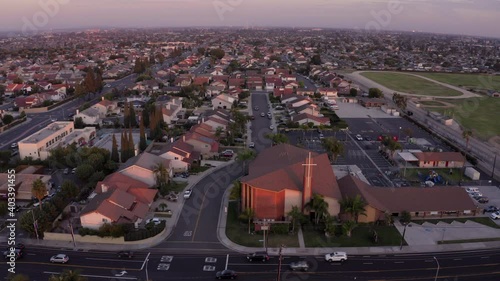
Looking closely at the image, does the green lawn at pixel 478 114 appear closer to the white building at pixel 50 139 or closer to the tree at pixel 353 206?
the tree at pixel 353 206

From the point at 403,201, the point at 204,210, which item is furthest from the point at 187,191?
the point at 403,201

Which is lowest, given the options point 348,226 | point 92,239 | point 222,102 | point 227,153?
point 92,239

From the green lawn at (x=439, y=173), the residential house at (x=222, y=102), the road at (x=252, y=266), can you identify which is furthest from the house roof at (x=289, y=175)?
the residential house at (x=222, y=102)

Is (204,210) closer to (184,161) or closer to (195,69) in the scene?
(184,161)

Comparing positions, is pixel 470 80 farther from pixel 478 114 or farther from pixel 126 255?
pixel 126 255

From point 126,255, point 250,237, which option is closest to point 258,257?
point 250,237
